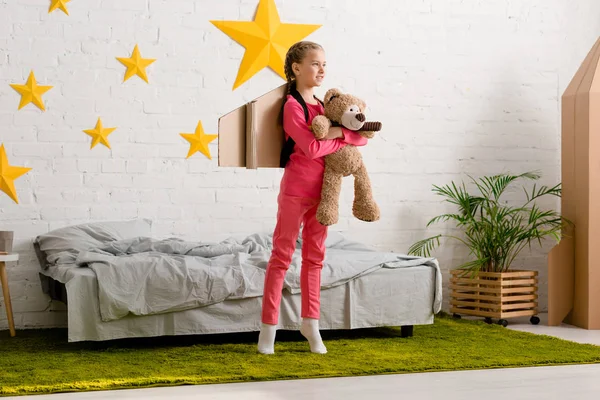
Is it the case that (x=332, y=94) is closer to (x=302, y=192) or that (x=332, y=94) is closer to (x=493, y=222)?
(x=302, y=192)

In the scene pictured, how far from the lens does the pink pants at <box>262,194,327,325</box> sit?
11.3ft

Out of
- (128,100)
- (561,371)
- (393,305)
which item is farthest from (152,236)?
(561,371)

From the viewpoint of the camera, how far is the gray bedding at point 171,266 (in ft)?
12.0

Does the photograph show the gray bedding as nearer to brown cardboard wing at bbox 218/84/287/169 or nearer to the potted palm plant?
brown cardboard wing at bbox 218/84/287/169

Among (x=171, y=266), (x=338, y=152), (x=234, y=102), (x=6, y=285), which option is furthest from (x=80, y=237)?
(x=338, y=152)

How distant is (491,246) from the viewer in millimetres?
4816

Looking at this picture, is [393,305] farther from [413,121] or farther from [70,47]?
[70,47]

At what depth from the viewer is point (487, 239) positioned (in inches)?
190

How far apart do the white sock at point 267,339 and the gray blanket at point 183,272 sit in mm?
315

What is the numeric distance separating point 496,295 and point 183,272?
1.89 m

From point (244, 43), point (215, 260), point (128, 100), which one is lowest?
point (215, 260)

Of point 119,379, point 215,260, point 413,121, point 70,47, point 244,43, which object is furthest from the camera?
point 413,121

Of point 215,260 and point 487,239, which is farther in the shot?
point 487,239

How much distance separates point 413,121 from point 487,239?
34.3 inches
